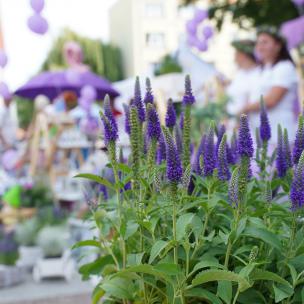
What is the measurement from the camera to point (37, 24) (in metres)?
2.64

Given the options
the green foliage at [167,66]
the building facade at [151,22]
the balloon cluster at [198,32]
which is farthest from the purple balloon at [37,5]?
the building facade at [151,22]

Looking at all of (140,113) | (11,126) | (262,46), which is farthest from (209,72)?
(140,113)

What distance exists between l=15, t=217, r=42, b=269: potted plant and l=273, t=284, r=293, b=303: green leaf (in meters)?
4.18

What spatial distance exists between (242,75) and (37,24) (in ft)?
8.50

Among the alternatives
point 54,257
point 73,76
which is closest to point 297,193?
point 54,257

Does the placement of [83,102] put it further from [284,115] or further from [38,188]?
[284,115]

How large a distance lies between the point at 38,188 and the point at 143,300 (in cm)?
526

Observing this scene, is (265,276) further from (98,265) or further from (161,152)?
(98,265)

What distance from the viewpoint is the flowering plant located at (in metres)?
1.15

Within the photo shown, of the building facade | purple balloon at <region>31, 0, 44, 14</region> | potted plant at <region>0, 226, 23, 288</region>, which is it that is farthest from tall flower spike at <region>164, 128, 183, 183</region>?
the building facade

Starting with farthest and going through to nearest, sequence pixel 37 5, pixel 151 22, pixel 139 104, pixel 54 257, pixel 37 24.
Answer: pixel 151 22
pixel 54 257
pixel 37 24
pixel 37 5
pixel 139 104

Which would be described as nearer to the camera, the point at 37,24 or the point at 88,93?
the point at 37,24

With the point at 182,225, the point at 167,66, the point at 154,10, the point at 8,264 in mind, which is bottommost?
the point at 8,264

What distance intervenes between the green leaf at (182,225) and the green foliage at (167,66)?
150 inches
